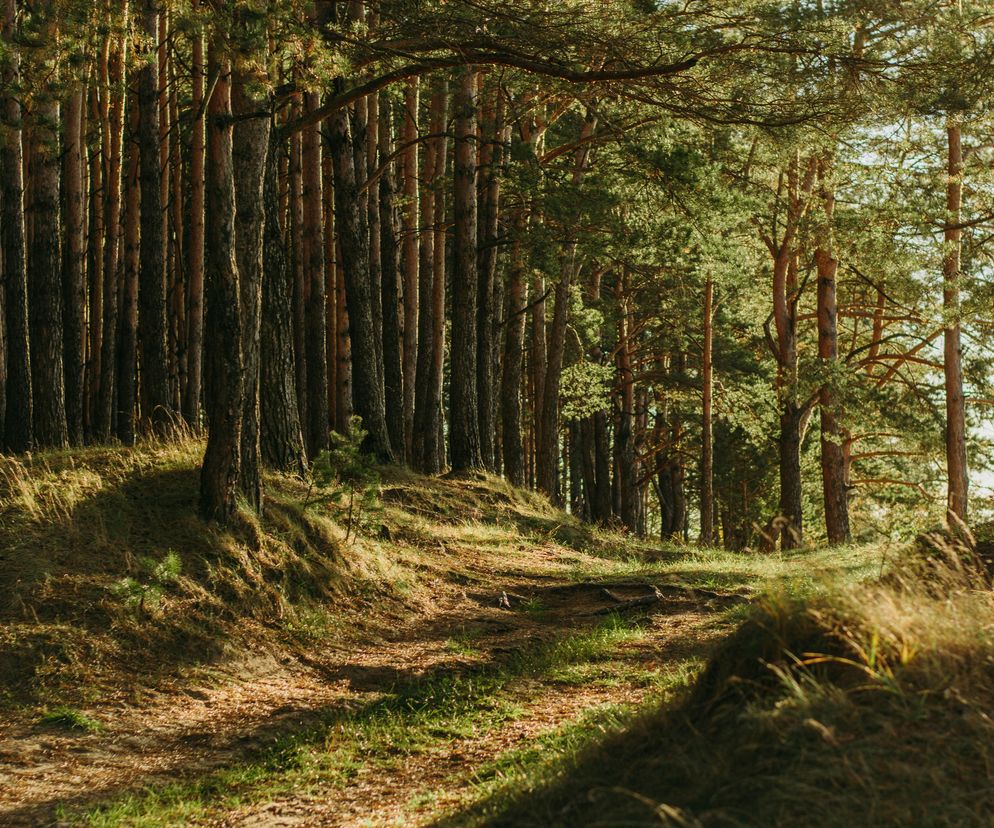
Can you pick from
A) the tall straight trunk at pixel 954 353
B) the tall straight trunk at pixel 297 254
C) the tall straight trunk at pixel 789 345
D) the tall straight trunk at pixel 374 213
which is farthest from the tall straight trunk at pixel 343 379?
the tall straight trunk at pixel 954 353

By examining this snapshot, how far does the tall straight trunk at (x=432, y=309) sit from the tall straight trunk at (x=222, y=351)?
8.05 metres

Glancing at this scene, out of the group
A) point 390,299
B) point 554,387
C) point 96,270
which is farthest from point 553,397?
point 96,270

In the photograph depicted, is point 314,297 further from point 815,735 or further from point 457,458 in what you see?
point 815,735

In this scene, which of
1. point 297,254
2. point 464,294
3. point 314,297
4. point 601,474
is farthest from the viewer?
point 601,474

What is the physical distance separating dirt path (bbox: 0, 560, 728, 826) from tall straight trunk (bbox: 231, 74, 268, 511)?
81.1 inches

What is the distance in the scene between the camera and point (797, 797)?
134 inches

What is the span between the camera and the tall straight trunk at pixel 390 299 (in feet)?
58.7

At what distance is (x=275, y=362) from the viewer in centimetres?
1171

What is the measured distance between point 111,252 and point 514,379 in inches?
321

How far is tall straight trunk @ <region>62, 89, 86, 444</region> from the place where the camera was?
15195 mm

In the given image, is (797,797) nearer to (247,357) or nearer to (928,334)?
(247,357)

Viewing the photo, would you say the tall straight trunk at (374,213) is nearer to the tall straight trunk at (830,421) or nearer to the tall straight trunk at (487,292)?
the tall straight trunk at (487,292)

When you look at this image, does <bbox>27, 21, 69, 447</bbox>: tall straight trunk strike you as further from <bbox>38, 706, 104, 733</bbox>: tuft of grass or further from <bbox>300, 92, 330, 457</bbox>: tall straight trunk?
<bbox>38, 706, 104, 733</bbox>: tuft of grass

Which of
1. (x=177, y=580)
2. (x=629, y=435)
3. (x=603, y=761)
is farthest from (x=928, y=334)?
(x=603, y=761)
